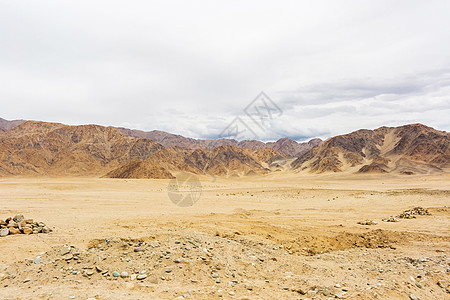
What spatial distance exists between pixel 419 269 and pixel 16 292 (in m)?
10.6

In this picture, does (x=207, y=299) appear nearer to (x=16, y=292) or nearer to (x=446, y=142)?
(x=16, y=292)

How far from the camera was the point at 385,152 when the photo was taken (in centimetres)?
16250

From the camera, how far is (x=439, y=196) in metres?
26.7

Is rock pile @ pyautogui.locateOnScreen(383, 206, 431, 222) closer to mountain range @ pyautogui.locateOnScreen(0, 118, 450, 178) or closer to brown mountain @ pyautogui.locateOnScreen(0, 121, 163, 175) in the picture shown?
mountain range @ pyautogui.locateOnScreen(0, 118, 450, 178)

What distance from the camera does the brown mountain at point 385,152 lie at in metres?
117

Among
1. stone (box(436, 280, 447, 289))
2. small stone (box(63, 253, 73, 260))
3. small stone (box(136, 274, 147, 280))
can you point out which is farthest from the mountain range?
stone (box(436, 280, 447, 289))

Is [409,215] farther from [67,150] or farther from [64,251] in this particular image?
[67,150]

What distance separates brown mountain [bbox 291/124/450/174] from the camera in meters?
117

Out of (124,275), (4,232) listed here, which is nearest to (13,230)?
(4,232)

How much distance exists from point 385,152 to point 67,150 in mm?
181236

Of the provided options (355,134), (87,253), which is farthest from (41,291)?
(355,134)

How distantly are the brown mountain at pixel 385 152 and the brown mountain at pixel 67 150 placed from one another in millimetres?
102175

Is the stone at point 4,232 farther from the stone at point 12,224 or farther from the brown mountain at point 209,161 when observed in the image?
the brown mountain at point 209,161

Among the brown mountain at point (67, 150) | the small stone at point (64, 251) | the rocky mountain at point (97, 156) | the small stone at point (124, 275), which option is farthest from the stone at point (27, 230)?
the brown mountain at point (67, 150)
